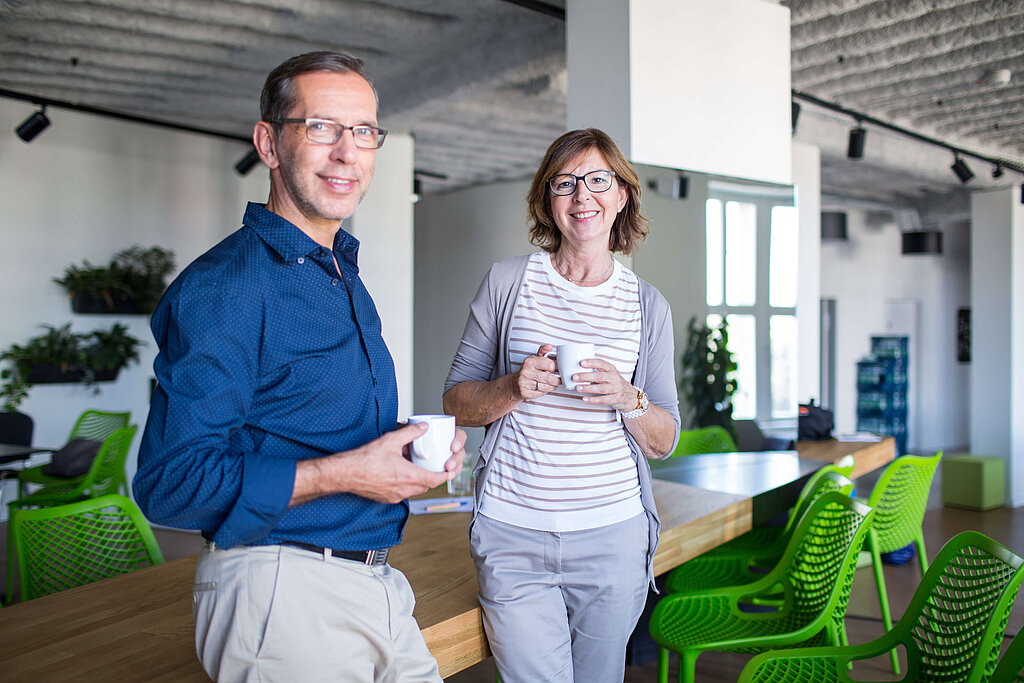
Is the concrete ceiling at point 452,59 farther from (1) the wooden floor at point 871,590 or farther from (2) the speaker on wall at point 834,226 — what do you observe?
(1) the wooden floor at point 871,590

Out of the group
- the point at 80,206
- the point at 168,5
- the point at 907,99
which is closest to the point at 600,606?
the point at 168,5

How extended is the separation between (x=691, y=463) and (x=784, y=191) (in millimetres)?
1475

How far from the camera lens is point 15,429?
5312 mm

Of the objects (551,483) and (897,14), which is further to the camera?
(897,14)

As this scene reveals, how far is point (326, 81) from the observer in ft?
3.70

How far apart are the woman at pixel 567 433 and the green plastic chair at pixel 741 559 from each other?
1.25 metres

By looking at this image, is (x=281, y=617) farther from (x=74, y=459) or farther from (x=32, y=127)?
(x=32, y=127)

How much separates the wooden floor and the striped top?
1.00m

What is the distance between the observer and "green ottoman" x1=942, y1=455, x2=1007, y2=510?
738 centimetres

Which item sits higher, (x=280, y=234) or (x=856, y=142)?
(x=856, y=142)

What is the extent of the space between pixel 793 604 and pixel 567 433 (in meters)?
1.32

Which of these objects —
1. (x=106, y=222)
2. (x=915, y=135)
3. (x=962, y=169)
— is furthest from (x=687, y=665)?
(x=962, y=169)

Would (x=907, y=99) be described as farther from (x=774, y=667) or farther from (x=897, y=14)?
(x=774, y=667)

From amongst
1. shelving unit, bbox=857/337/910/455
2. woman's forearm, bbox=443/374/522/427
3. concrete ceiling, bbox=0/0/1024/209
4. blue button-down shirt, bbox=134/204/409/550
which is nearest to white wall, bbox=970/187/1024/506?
concrete ceiling, bbox=0/0/1024/209
